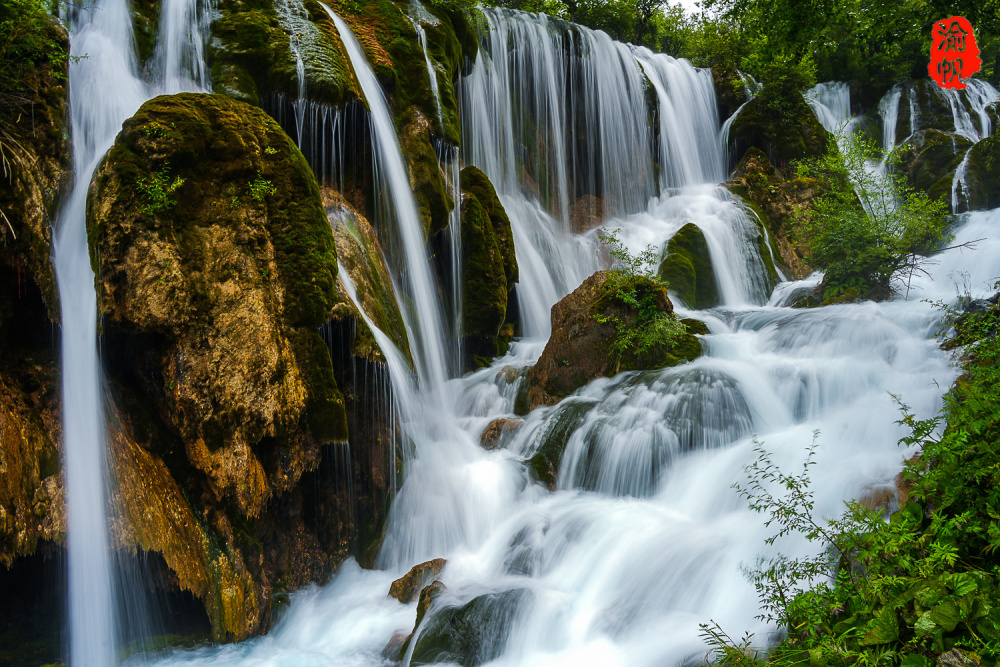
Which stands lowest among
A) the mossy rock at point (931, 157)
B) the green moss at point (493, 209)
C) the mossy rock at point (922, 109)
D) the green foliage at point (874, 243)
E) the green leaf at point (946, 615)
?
the green leaf at point (946, 615)

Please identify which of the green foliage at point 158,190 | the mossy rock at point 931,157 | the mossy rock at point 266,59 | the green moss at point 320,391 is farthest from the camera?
the mossy rock at point 931,157

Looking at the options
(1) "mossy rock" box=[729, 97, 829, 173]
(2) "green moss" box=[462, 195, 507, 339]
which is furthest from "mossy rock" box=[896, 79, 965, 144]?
(2) "green moss" box=[462, 195, 507, 339]

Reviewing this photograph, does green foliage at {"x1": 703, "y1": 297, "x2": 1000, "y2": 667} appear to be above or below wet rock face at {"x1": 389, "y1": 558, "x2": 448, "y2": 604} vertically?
above

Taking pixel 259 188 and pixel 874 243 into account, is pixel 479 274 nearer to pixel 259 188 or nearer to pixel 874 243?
pixel 259 188

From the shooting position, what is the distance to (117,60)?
7.61m

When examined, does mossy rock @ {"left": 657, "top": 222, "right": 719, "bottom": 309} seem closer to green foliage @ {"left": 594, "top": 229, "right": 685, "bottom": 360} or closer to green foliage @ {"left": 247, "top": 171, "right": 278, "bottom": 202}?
green foliage @ {"left": 594, "top": 229, "right": 685, "bottom": 360}

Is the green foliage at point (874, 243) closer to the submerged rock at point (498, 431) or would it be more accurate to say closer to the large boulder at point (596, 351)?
the large boulder at point (596, 351)

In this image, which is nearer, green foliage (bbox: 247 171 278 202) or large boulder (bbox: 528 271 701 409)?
green foliage (bbox: 247 171 278 202)

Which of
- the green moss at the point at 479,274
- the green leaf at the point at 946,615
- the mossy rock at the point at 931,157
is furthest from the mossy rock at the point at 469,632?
the mossy rock at the point at 931,157

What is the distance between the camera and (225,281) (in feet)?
18.4

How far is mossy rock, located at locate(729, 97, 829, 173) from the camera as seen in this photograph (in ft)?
61.2

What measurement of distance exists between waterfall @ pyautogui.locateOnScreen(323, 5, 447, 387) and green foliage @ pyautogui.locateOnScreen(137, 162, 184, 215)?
3.89 metres

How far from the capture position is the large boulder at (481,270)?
35.9 feet

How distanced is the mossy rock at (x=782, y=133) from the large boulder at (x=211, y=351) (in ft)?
57.4
